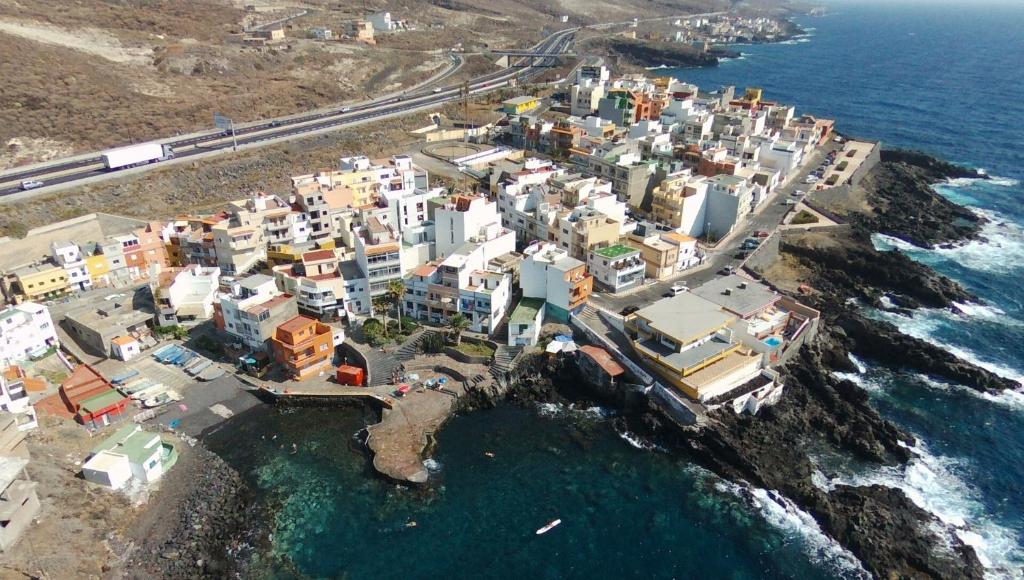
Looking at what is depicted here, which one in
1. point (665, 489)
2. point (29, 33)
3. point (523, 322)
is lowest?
point (665, 489)

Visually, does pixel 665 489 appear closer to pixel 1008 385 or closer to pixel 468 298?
pixel 468 298

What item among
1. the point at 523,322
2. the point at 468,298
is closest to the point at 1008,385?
the point at 523,322

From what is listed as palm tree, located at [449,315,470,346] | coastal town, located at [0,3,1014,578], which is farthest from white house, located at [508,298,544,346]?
palm tree, located at [449,315,470,346]

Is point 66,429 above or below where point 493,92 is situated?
below

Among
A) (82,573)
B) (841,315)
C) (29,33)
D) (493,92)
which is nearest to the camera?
(82,573)

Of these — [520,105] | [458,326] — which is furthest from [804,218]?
[520,105]

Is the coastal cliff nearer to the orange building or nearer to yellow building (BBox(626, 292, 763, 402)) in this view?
yellow building (BBox(626, 292, 763, 402))
